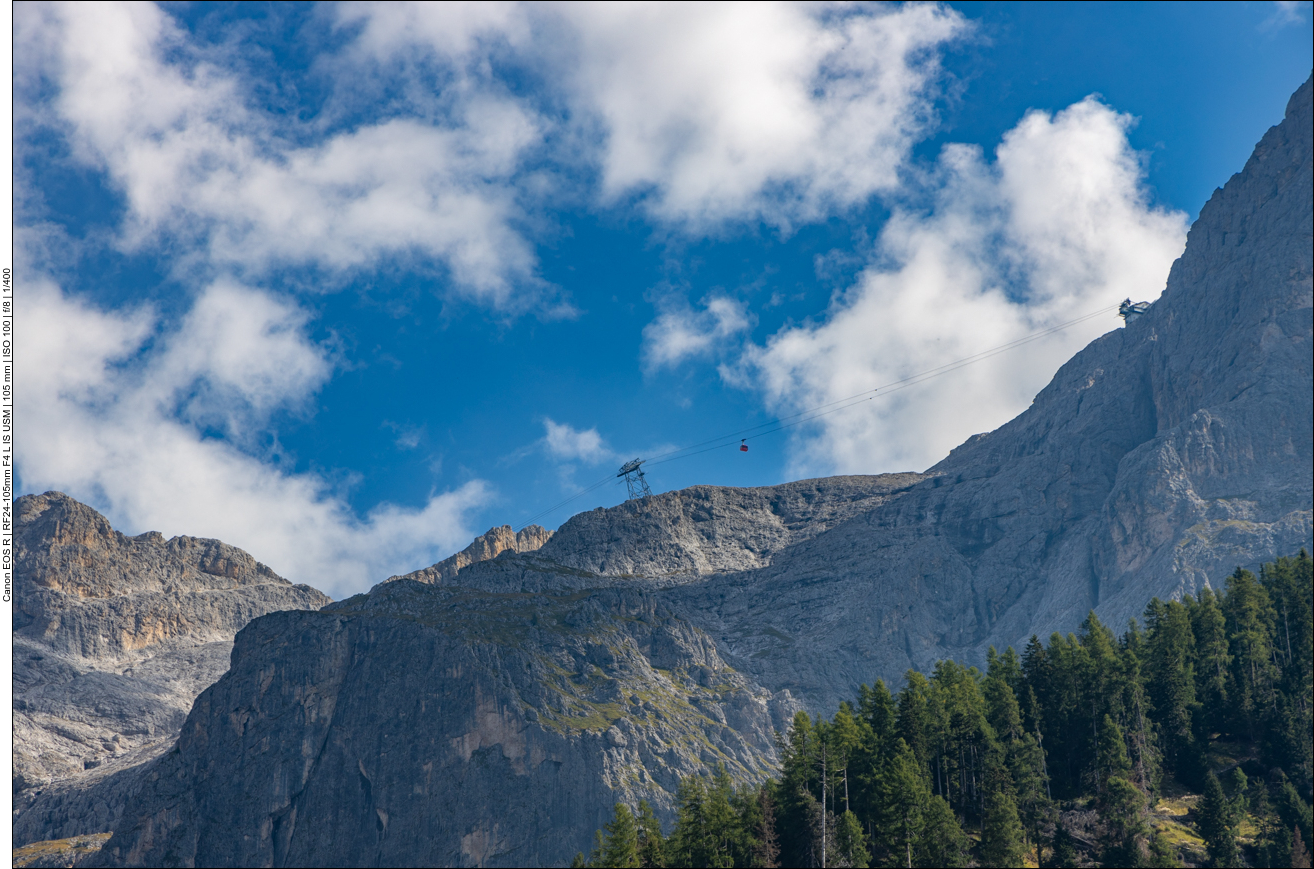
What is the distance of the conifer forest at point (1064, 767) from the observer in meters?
110

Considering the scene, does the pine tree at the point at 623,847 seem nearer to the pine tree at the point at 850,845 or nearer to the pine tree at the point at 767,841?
the pine tree at the point at 767,841

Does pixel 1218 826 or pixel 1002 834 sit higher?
pixel 1002 834

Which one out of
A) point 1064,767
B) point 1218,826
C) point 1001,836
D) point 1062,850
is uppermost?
point 1064,767

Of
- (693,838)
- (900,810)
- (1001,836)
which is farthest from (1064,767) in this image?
(693,838)

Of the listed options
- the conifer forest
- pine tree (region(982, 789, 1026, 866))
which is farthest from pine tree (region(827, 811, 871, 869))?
pine tree (region(982, 789, 1026, 866))

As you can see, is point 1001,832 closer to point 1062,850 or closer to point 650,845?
point 1062,850

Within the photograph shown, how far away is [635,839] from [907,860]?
82.8 ft

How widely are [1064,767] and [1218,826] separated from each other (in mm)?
19125

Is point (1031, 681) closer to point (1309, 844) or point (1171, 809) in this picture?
point (1171, 809)

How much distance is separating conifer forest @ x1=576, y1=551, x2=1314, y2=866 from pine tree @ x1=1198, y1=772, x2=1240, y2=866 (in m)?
0.15

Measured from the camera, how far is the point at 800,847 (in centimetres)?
10912

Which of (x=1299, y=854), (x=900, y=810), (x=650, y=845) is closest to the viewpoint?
(x=900, y=810)

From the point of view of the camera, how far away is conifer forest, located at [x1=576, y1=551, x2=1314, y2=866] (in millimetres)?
110062

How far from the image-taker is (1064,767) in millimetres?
131500
